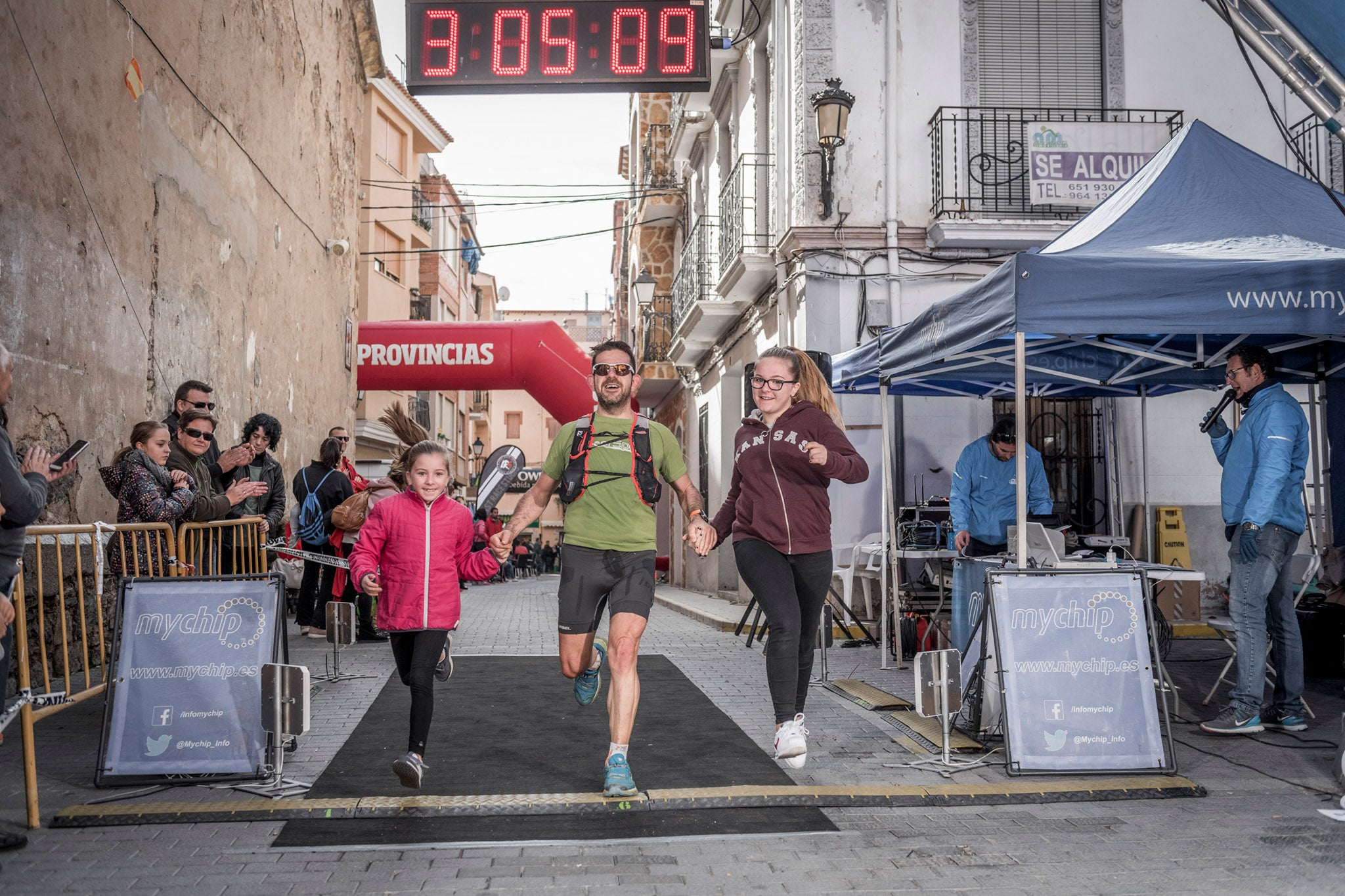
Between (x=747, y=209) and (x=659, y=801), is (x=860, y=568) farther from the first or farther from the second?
(x=659, y=801)

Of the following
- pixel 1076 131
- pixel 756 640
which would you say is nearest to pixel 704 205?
pixel 1076 131

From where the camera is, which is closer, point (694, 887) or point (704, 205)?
point (694, 887)

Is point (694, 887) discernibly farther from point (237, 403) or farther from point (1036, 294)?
point (237, 403)

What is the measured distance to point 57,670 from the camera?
6.52 meters

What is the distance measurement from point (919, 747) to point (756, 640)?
522 cm

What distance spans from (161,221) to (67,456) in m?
6.04

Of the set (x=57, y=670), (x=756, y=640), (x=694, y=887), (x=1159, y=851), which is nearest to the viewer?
(x=694, y=887)

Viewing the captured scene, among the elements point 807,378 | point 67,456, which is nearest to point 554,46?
point 807,378

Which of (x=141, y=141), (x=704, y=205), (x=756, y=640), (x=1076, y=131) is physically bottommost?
(x=756, y=640)

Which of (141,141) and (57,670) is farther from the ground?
(141,141)

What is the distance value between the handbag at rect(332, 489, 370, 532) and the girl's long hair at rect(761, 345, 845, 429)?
18.4 ft

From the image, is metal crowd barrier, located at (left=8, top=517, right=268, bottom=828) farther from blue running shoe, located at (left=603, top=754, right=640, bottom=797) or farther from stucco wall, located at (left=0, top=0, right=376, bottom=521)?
blue running shoe, located at (left=603, top=754, right=640, bottom=797)

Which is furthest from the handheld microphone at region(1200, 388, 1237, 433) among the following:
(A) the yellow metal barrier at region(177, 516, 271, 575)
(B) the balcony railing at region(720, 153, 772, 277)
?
(B) the balcony railing at region(720, 153, 772, 277)

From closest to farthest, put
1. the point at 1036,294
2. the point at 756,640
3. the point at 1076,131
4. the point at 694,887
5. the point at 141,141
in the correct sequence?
1. the point at 694,887
2. the point at 1036,294
3. the point at 141,141
4. the point at 756,640
5. the point at 1076,131
